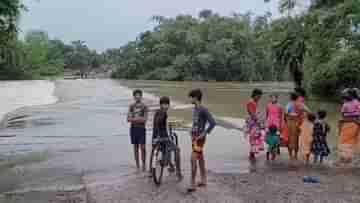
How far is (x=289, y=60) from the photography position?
3341 cm

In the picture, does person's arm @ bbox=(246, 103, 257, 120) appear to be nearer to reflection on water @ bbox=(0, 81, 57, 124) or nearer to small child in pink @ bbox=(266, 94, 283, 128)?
small child in pink @ bbox=(266, 94, 283, 128)

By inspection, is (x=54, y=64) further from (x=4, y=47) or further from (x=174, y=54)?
(x=4, y=47)

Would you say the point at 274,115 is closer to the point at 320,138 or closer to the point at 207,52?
the point at 320,138

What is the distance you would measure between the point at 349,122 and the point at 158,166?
3672 millimetres

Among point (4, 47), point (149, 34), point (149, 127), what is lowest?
point (149, 127)

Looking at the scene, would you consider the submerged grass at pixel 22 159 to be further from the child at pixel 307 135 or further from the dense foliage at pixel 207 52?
the dense foliage at pixel 207 52

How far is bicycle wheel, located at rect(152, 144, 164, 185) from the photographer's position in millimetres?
7238

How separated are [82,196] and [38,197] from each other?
653 millimetres

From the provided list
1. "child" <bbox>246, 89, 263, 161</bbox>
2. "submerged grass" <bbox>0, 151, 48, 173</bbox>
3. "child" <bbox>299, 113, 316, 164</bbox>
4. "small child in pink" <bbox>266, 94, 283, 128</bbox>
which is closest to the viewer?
"child" <bbox>246, 89, 263, 161</bbox>

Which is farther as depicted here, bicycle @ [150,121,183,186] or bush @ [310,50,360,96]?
bush @ [310,50,360,96]

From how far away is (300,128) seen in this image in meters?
9.03

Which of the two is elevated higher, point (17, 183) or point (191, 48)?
point (191, 48)

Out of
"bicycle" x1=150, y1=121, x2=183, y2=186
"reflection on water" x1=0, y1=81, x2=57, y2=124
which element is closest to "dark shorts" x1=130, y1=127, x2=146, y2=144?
"bicycle" x1=150, y1=121, x2=183, y2=186

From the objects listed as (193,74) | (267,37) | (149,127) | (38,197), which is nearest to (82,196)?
(38,197)
